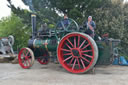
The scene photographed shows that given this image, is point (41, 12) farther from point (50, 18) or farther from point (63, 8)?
point (63, 8)

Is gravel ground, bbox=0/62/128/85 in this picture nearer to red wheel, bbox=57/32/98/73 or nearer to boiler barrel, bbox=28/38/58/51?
red wheel, bbox=57/32/98/73

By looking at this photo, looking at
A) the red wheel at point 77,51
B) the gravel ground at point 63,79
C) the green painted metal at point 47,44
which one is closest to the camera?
the gravel ground at point 63,79

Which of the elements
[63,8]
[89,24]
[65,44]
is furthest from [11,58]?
[89,24]

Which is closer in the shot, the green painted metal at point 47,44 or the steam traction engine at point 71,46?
the steam traction engine at point 71,46

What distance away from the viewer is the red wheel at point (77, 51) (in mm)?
4523

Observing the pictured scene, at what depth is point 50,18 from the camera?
1033 centimetres

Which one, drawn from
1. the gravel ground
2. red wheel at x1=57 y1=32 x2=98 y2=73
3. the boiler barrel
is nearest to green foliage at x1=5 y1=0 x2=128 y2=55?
the boiler barrel

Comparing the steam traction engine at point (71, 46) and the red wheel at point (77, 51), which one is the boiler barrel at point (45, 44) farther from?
the red wheel at point (77, 51)

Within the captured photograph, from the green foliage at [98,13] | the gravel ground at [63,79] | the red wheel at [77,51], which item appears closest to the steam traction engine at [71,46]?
the red wheel at [77,51]

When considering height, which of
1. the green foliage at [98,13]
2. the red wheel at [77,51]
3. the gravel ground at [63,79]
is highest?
the green foliage at [98,13]

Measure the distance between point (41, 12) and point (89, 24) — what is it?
6.15m

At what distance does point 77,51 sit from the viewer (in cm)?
473

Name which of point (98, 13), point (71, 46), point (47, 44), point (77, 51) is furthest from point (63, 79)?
point (98, 13)

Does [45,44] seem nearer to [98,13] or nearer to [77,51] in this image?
[77,51]
